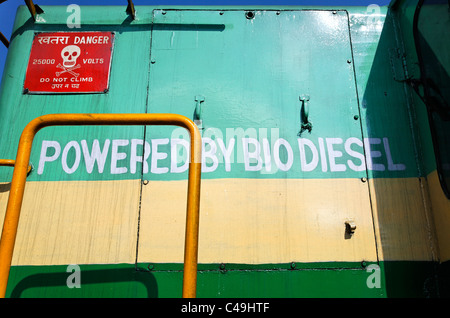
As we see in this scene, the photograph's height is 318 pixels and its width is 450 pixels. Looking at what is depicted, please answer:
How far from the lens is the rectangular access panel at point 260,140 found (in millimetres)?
1569

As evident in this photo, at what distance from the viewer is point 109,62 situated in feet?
6.20

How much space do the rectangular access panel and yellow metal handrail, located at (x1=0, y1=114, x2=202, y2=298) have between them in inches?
18.8

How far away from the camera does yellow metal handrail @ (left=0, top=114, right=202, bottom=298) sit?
3.44ft

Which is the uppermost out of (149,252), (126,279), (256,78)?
(256,78)

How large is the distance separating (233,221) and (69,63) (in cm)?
118

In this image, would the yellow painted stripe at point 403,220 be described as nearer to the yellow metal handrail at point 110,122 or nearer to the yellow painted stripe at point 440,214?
the yellow painted stripe at point 440,214

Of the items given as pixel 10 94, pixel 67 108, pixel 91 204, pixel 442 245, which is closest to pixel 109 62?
pixel 67 108

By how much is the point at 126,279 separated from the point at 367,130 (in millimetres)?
1300

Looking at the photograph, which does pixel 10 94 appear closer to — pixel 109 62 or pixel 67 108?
pixel 67 108

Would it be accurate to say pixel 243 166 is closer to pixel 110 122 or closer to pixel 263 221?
pixel 263 221

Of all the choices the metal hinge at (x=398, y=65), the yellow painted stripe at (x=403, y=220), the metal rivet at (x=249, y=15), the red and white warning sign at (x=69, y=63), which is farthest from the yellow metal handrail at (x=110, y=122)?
the metal hinge at (x=398, y=65)

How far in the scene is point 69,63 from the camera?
1870 mm

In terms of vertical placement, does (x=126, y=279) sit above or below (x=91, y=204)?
below

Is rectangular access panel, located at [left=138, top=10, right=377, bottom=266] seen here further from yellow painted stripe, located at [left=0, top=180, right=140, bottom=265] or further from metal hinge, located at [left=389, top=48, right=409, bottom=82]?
metal hinge, located at [left=389, top=48, right=409, bottom=82]
